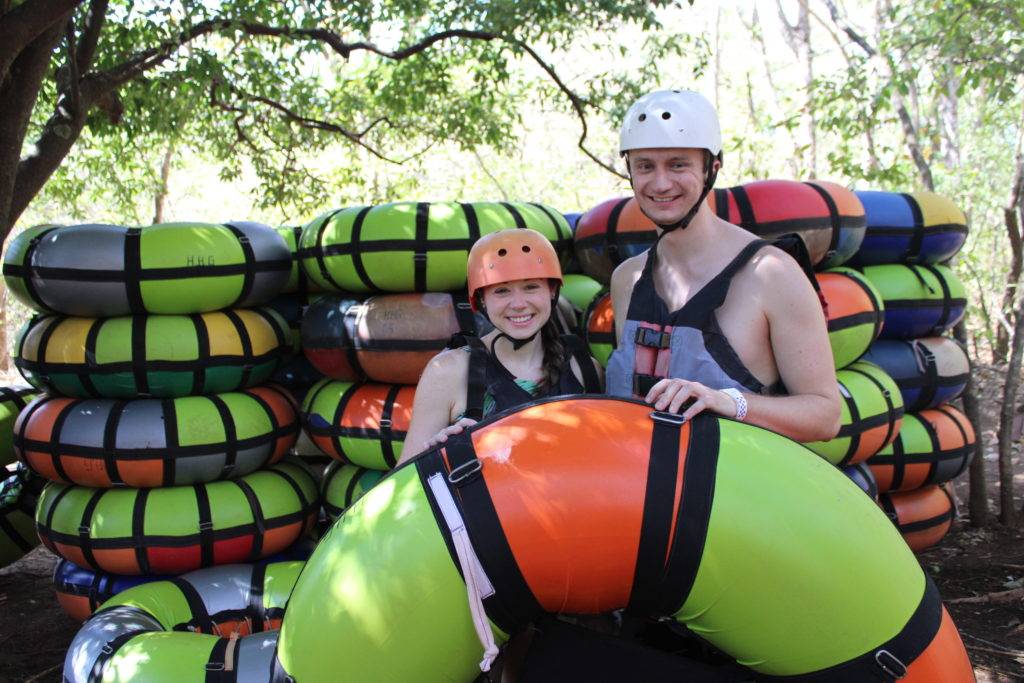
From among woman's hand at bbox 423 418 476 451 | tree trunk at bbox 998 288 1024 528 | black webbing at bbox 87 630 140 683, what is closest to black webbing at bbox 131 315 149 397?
black webbing at bbox 87 630 140 683

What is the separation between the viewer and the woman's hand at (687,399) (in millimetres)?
1812

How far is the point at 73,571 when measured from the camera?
432 centimetres

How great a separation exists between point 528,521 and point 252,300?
124 inches

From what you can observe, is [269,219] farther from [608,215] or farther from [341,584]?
[341,584]

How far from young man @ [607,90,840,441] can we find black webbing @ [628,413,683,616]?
0.12m

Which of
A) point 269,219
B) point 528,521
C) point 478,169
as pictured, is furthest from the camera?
point 478,169

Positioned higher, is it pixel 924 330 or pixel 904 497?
pixel 924 330

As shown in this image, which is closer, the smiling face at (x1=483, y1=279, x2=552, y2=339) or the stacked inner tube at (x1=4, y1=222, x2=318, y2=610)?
the smiling face at (x1=483, y1=279, x2=552, y2=339)

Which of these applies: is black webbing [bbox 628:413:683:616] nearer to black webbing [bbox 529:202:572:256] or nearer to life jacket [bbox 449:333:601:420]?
life jacket [bbox 449:333:601:420]

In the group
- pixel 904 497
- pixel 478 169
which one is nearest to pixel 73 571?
pixel 904 497

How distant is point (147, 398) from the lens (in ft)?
14.0

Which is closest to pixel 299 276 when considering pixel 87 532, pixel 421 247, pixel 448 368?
pixel 421 247

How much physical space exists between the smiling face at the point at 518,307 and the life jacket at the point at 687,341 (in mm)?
385

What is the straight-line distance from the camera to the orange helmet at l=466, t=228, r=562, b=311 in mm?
2609
